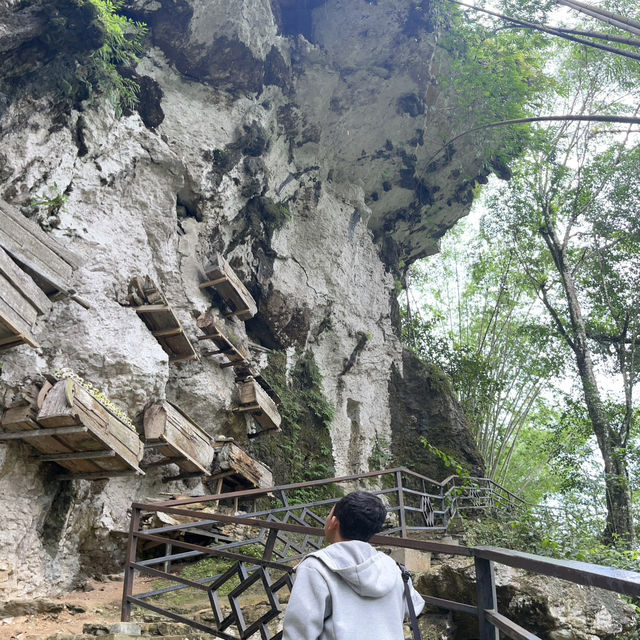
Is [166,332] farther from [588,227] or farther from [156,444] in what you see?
→ [588,227]

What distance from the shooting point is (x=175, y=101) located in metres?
A: 11.1

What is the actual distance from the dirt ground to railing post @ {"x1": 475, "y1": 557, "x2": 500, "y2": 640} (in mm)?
3687

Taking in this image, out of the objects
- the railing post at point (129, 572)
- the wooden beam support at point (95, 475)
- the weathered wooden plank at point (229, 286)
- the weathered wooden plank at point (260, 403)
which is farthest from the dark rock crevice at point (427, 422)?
the railing post at point (129, 572)

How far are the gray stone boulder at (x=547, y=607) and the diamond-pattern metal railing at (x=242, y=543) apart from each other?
3.09 ft

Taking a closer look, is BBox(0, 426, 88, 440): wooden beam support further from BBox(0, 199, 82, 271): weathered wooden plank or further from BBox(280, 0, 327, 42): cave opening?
BBox(280, 0, 327, 42): cave opening

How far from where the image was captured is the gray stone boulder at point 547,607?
430 cm

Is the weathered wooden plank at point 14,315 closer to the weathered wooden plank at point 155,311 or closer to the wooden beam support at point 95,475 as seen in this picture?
the wooden beam support at point 95,475

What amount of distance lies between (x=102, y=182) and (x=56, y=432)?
4604mm

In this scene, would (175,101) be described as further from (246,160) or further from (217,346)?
(217,346)

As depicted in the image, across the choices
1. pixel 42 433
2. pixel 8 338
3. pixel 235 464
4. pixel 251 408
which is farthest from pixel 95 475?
pixel 251 408

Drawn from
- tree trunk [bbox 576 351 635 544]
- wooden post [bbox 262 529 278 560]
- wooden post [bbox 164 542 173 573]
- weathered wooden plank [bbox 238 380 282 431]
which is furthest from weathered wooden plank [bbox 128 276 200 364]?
tree trunk [bbox 576 351 635 544]

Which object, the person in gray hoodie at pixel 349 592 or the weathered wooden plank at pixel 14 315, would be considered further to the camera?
the weathered wooden plank at pixel 14 315

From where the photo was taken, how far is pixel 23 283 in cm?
567

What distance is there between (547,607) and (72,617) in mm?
4538
